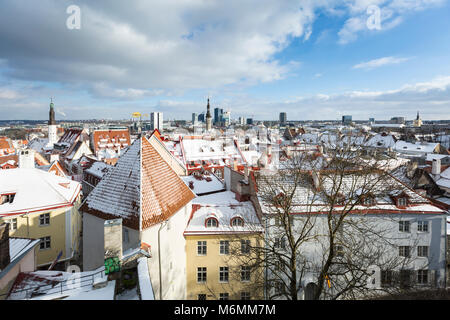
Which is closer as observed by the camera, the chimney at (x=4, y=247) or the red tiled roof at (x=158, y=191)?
the chimney at (x=4, y=247)

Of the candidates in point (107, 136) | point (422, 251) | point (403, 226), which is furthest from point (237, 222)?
point (107, 136)

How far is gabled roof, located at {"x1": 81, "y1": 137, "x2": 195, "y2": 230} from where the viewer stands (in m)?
13.2

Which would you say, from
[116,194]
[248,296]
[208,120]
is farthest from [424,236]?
[208,120]

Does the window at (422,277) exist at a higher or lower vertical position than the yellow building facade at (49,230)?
lower

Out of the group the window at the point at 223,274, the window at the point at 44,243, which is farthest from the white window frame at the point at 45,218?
the window at the point at 223,274

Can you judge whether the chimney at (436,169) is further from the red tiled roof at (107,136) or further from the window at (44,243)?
the red tiled roof at (107,136)

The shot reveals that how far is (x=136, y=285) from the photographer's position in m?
8.52

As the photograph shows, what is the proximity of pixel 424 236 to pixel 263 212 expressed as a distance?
40.2ft

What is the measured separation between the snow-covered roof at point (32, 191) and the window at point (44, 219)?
723mm

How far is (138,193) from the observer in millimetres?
13422

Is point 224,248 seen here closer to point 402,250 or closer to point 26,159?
point 402,250

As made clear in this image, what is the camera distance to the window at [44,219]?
792 inches

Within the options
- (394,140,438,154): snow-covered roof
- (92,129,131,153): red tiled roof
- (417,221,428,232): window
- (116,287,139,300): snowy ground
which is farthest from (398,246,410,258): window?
(92,129,131,153): red tiled roof

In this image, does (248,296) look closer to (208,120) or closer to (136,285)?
(136,285)
